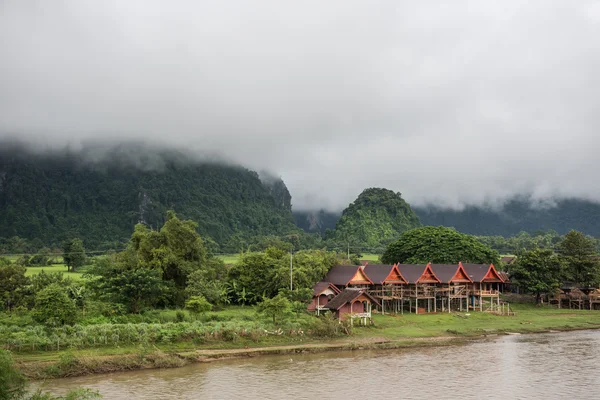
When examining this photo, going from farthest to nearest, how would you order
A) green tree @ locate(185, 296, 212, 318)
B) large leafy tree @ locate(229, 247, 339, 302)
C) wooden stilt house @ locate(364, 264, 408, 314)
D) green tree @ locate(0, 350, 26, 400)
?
wooden stilt house @ locate(364, 264, 408, 314), large leafy tree @ locate(229, 247, 339, 302), green tree @ locate(185, 296, 212, 318), green tree @ locate(0, 350, 26, 400)

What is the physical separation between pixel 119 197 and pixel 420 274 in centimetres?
10618

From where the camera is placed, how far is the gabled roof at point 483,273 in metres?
54.3

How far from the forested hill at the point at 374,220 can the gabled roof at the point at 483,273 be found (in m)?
49.8

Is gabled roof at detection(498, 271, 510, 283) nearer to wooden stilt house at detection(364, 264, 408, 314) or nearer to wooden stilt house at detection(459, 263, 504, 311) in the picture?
wooden stilt house at detection(459, 263, 504, 311)

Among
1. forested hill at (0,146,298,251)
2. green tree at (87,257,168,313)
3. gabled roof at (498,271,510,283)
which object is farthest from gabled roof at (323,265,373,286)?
forested hill at (0,146,298,251)

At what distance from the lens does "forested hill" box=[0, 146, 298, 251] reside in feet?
409

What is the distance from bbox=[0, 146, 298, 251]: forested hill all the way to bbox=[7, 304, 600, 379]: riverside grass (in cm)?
6866

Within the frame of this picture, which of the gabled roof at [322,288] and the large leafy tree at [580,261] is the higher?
the large leafy tree at [580,261]

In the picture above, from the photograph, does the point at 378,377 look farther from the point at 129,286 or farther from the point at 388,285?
the point at 388,285

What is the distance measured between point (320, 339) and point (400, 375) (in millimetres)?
8925

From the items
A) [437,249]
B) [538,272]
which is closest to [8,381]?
[538,272]

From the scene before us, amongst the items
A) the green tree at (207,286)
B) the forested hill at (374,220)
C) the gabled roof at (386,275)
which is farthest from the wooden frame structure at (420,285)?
the forested hill at (374,220)

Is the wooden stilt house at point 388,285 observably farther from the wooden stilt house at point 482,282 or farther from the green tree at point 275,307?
the green tree at point 275,307

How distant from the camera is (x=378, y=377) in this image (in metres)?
27.5
